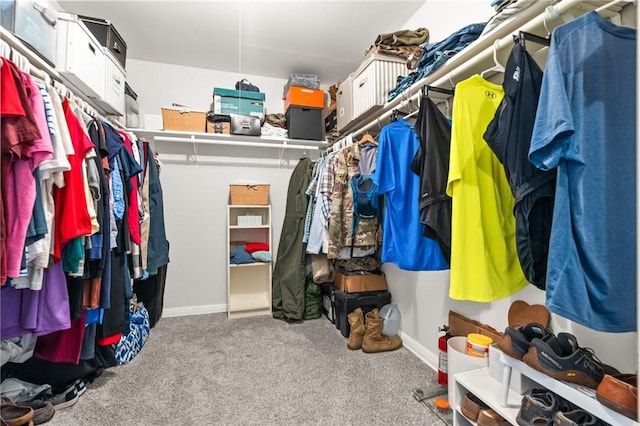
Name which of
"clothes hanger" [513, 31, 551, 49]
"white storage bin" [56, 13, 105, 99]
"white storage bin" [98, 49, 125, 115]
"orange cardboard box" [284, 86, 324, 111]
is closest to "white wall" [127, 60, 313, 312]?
"orange cardboard box" [284, 86, 324, 111]

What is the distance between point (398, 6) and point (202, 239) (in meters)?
2.69

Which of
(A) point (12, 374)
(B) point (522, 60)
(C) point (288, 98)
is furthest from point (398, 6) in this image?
(A) point (12, 374)

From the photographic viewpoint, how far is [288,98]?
2.99m

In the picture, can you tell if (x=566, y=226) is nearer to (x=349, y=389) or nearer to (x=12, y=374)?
(x=349, y=389)

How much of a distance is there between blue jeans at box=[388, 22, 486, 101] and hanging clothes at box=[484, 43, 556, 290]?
54cm

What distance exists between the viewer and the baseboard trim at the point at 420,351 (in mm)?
1983

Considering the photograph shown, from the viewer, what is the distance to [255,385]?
179 cm

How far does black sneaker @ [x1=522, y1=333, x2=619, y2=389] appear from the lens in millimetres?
909

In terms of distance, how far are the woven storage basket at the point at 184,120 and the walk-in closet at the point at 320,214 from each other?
0.02 m

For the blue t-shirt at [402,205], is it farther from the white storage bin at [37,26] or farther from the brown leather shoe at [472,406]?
the white storage bin at [37,26]

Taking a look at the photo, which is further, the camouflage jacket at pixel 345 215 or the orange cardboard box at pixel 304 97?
the orange cardboard box at pixel 304 97

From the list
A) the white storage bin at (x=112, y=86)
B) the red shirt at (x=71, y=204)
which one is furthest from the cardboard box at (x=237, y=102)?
the red shirt at (x=71, y=204)

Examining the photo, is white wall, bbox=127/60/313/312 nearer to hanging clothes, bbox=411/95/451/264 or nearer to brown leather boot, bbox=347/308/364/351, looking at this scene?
brown leather boot, bbox=347/308/364/351

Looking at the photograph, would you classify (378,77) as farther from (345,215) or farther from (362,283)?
(362,283)
